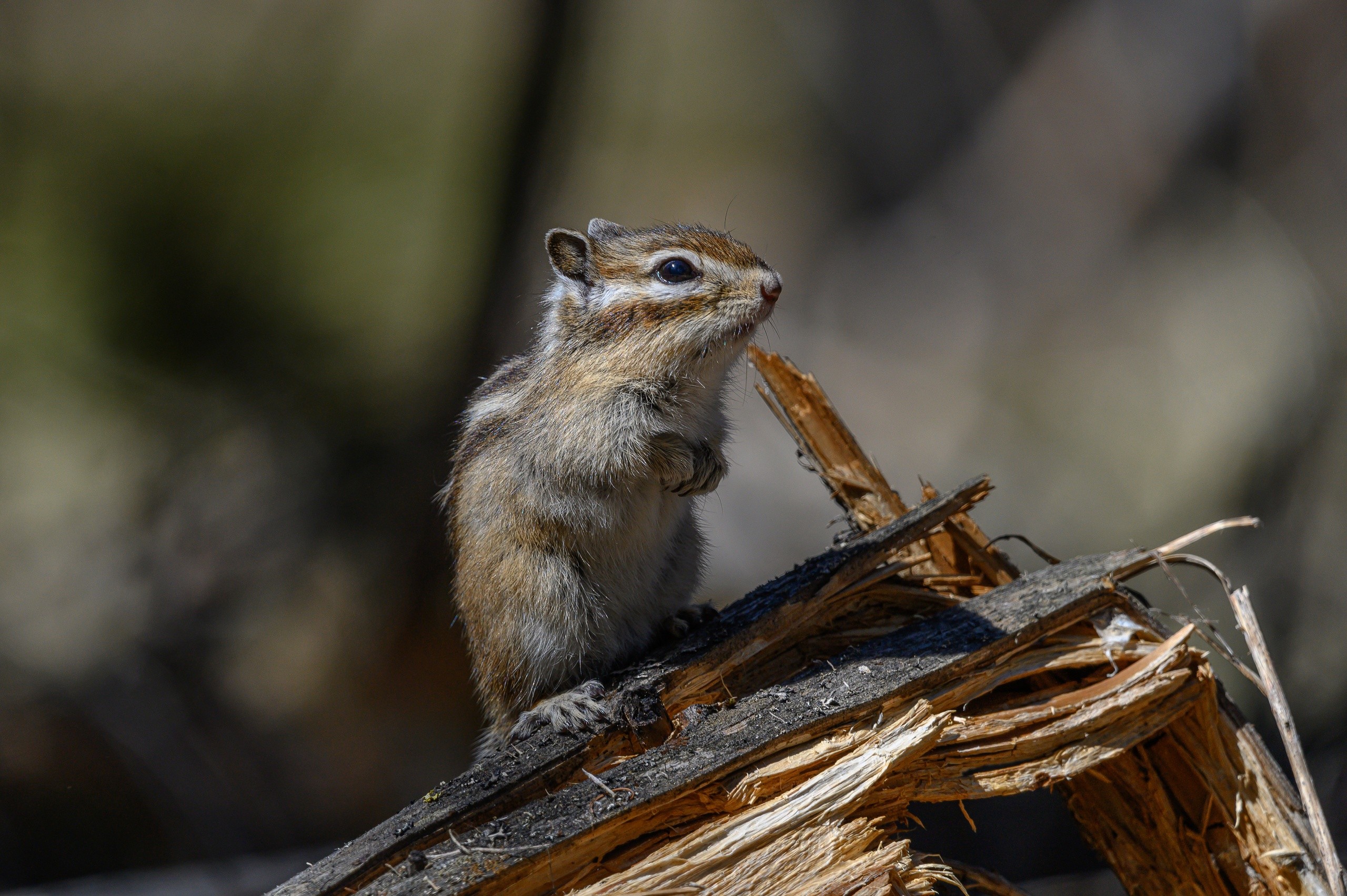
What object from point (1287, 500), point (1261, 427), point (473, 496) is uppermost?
point (473, 496)

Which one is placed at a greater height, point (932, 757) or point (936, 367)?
point (936, 367)

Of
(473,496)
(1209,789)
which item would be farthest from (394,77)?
(1209,789)

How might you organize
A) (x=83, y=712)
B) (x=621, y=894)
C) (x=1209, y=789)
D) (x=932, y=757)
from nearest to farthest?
(x=621, y=894) → (x=932, y=757) → (x=1209, y=789) → (x=83, y=712)

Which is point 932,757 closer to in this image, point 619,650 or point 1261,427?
A: point 619,650

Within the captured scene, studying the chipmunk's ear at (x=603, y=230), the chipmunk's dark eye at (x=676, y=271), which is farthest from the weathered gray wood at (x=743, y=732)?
the chipmunk's ear at (x=603, y=230)

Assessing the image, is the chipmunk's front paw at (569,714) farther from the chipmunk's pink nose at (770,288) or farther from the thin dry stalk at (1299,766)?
the thin dry stalk at (1299,766)

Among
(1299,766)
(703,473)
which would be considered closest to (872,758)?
(703,473)

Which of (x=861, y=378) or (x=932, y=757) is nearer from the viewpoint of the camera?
(x=932, y=757)
